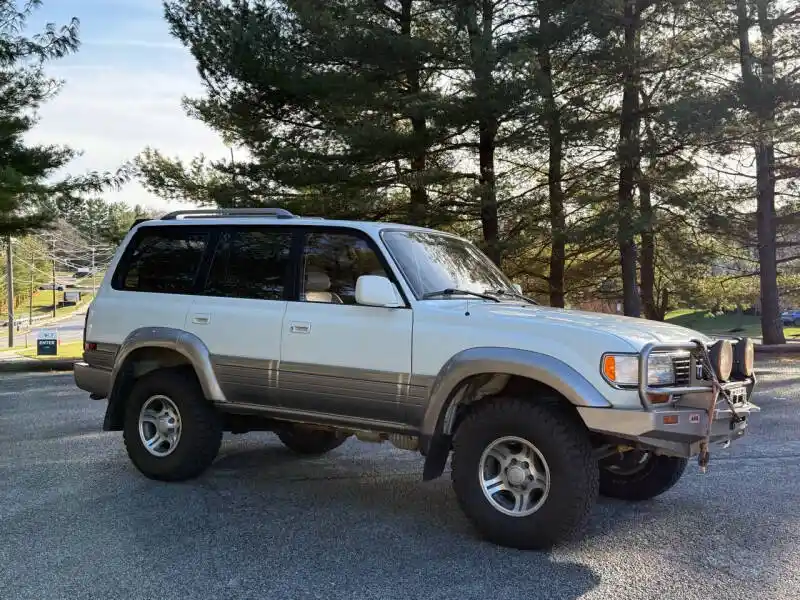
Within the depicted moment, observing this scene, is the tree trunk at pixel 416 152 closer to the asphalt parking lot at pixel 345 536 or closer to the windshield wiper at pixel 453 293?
the asphalt parking lot at pixel 345 536

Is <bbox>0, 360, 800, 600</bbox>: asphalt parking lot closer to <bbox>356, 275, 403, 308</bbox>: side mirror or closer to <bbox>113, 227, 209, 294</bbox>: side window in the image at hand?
<bbox>356, 275, 403, 308</bbox>: side mirror

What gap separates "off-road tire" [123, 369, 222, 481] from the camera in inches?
229

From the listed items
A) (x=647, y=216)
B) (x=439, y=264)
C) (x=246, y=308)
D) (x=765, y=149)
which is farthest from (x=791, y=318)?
(x=246, y=308)

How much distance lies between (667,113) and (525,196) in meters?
3.99

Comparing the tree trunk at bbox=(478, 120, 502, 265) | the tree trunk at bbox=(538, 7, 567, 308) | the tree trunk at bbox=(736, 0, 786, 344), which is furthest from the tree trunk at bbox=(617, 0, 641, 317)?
the tree trunk at bbox=(478, 120, 502, 265)

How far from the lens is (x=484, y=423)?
4559mm

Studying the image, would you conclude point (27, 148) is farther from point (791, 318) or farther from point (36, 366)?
point (791, 318)

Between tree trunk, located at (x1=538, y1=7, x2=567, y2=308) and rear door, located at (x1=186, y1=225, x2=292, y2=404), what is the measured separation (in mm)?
10980

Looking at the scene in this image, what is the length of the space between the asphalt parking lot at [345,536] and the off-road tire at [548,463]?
14 centimetres

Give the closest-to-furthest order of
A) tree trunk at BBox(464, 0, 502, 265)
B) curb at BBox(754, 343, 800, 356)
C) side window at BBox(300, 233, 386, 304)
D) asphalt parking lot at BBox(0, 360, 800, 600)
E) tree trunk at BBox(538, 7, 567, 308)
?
asphalt parking lot at BBox(0, 360, 800, 600), side window at BBox(300, 233, 386, 304), tree trunk at BBox(464, 0, 502, 265), tree trunk at BBox(538, 7, 567, 308), curb at BBox(754, 343, 800, 356)

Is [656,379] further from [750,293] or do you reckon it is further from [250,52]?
[750,293]

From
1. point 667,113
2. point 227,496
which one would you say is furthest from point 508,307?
point 667,113

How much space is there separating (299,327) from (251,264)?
78 centimetres

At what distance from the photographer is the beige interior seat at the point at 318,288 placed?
5.37 metres
